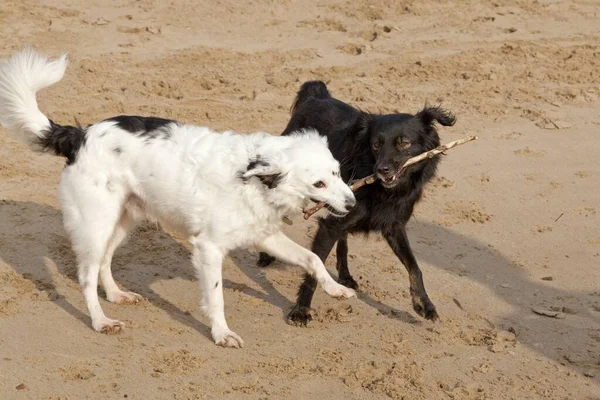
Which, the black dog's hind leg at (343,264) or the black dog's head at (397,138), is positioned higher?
the black dog's head at (397,138)

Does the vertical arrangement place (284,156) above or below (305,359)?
above

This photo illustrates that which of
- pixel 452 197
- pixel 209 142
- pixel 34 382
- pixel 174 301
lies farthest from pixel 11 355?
pixel 452 197

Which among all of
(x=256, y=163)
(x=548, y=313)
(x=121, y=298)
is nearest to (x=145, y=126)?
(x=256, y=163)

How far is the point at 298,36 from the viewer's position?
12.1 m

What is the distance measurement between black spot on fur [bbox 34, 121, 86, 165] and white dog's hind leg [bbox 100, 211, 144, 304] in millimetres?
630

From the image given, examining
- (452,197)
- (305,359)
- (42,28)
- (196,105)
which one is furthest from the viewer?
(42,28)

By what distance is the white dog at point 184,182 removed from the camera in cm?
588

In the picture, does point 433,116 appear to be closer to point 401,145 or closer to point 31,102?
point 401,145

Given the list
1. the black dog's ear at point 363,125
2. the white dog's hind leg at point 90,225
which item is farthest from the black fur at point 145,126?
the black dog's ear at point 363,125

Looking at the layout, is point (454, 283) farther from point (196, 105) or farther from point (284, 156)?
point (196, 105)

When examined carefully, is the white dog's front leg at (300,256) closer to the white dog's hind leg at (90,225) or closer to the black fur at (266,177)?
the black fur at (266,177)

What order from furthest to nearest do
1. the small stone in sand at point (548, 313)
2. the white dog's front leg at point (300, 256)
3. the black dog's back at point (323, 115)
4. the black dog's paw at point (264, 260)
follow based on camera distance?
the black dog's paw at point (264, 260), the black dog's back at point (323, 115), the small stone in sand at point (548, 313), the white dog's front leg at point (300, 256)

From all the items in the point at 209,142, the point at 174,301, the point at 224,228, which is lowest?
the point at 174,301

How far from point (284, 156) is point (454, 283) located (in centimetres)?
219
